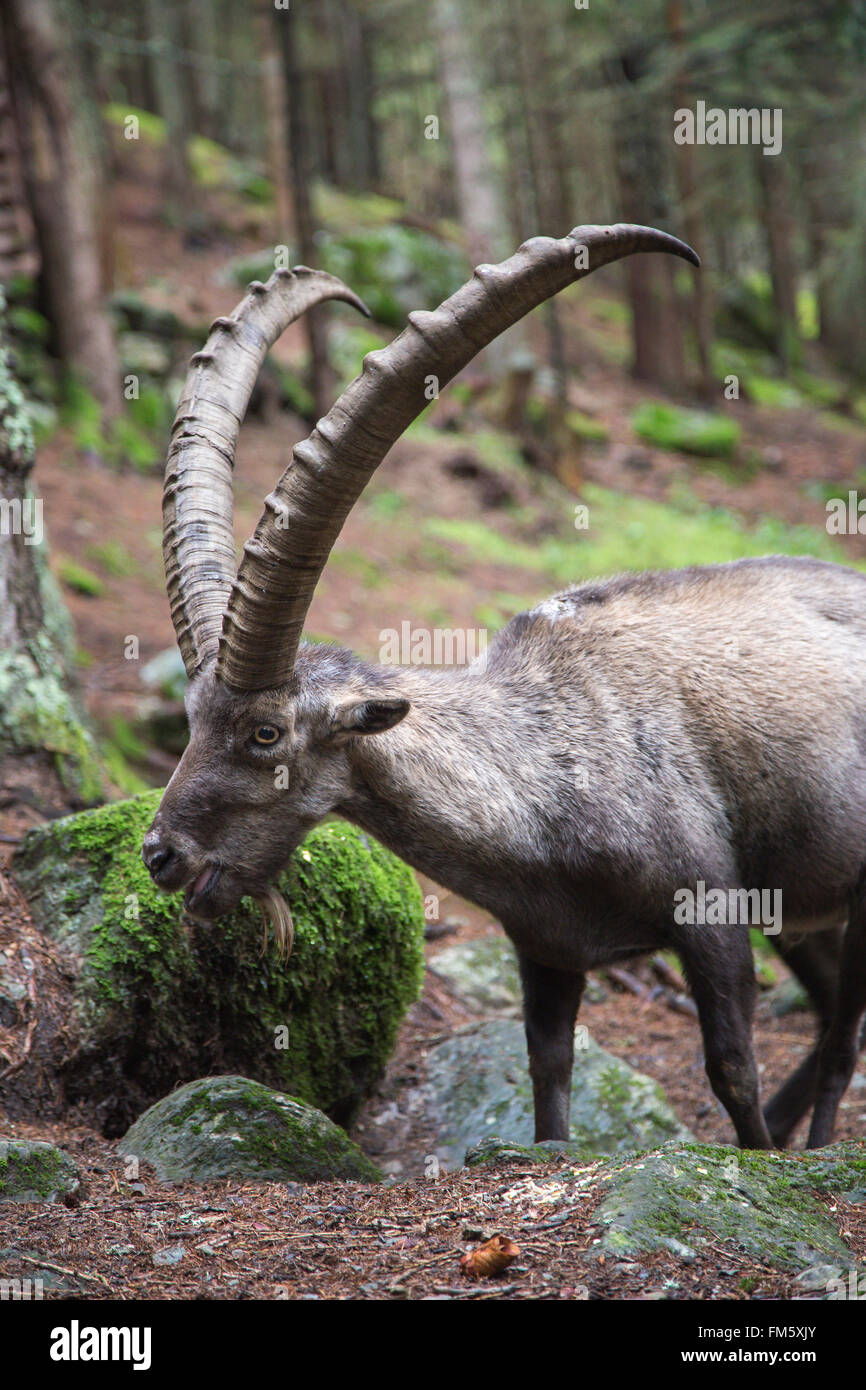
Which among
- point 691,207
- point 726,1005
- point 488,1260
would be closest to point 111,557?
point 726,1005

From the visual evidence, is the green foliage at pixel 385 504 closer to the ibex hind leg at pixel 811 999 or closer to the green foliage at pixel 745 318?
the ibex hind leg at pixel 811 999

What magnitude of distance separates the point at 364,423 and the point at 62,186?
43.6 ft

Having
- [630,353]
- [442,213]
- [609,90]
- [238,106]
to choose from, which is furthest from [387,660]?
[238,106]

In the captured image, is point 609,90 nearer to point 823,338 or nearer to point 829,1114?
point 823,338

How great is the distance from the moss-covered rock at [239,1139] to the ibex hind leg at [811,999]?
290 centimetres

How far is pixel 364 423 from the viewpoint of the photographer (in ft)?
15.7

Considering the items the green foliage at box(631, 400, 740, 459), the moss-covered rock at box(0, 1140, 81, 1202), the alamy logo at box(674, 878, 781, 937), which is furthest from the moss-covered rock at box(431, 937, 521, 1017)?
the green foliage at box(631, 400, 740, 459)

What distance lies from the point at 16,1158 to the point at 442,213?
4080 centimetres

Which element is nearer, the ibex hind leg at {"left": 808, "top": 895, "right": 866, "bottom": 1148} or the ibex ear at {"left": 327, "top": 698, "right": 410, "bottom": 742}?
the ibex ear at {"left": 327, "top": 698, "right": 410, "bottom": 742}

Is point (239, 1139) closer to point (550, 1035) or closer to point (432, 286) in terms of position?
point (550, 1035)

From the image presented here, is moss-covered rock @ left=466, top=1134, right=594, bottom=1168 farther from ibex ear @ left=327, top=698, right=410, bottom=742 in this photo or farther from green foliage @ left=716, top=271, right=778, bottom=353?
green foliage @ left=716, top=271, right=778, bottom=353

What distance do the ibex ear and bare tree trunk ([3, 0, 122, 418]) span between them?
490 inches

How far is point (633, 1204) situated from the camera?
3998 millimetres

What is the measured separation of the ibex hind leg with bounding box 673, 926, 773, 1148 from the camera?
18.4 feet
